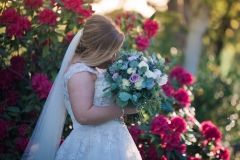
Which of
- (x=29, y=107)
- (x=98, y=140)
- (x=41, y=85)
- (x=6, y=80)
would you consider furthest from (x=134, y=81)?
(x=6, y=80)

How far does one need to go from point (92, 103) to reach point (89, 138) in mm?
300

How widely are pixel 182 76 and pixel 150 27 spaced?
0.74 meters

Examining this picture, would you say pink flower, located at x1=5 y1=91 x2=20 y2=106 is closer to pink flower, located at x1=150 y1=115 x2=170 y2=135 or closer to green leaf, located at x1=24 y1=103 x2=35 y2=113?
green leaf, located at x1=24 y1=103 x2=35 y2=113

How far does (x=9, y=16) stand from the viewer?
4371mm

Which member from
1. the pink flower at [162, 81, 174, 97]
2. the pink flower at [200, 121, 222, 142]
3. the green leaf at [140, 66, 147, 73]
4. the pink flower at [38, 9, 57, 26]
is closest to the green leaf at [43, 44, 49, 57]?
the pink flower at [38, 9, 57, 26]

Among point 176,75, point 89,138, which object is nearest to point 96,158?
point 89,138

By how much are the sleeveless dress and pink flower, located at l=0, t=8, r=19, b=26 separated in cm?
133

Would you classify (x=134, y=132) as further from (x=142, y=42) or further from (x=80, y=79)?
(x=80, y=79)

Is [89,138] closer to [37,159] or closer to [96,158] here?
[96,158]

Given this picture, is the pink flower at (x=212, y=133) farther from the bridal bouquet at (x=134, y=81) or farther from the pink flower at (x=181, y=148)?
the bridal bouquet at (x=134, y=81)

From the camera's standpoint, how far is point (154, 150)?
4676mm

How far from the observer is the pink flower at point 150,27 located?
5207 mm

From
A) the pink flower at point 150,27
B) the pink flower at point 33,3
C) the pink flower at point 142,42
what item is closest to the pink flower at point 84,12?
the pink flower at point 33,3

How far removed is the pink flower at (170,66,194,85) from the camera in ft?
17.9
